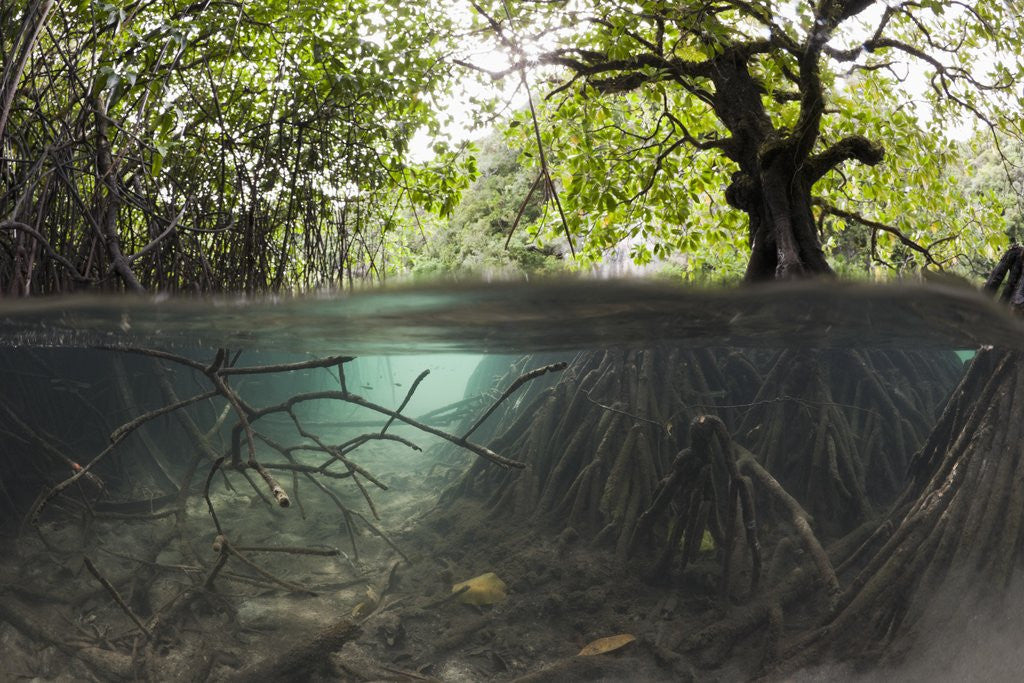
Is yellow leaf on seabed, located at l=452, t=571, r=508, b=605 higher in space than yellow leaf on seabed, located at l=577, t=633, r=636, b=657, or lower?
higher

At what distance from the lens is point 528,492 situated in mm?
3615

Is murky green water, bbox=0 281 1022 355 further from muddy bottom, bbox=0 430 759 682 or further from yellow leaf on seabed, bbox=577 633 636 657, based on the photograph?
yellow leaf on seabed, bbox=577 633 636 657

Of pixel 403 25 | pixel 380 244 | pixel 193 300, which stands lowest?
pixel 193 300

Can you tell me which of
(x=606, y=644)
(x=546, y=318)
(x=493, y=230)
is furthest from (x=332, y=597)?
(x=493, y=230)

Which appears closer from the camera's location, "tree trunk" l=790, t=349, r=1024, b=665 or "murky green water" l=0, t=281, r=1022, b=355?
"tree trunk" l=790, t=349, r=1024, b=665

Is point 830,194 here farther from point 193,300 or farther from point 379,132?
point 193,300

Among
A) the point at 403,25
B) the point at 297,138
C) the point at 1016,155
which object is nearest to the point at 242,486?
the point at 297,138

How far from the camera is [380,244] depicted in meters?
4.10

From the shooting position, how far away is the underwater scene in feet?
10.4

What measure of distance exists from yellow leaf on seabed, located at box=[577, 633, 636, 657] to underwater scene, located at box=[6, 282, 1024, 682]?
11 mm

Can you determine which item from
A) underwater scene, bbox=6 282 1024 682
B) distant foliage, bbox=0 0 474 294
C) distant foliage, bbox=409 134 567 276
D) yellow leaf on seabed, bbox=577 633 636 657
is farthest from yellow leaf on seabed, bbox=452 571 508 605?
distant foliage, bbox=0 0 474 294

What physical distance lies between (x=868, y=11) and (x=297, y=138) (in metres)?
3.05

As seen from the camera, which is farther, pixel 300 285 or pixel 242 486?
pixel 300 285

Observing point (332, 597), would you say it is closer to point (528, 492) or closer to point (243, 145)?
point (528, 492)
